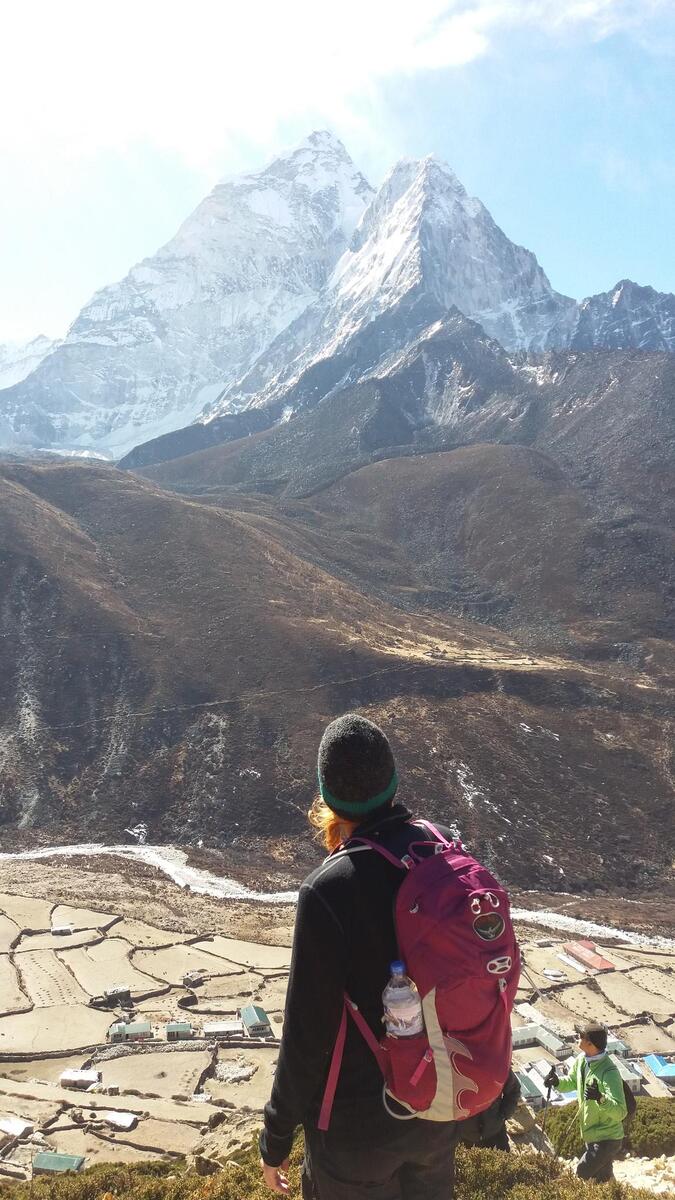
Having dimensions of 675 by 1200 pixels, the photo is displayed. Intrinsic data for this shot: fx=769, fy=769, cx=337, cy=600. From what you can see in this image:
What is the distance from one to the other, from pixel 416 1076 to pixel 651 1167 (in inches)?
442

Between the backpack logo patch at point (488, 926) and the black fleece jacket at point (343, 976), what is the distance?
1.39 feet

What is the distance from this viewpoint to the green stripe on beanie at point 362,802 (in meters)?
4.21

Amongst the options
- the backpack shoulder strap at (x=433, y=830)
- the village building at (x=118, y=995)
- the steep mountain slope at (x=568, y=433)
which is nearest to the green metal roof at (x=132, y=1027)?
the village building at (x=118, y=995)

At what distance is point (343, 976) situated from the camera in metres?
3.83

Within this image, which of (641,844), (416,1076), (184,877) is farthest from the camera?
(641,844)

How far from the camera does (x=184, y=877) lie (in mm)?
43531

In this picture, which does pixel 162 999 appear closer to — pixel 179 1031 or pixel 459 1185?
pixel 179 1031

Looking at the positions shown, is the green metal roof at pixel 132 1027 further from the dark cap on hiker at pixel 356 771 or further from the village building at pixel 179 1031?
the dark cap on hiker at pixel 356 771

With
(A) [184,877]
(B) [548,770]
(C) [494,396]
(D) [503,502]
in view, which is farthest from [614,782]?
(C) [494,396]

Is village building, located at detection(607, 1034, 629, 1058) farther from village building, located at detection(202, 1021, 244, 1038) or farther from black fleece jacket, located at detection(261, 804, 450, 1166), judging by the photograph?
black fleece jacket, located at detection(261, 804, 450, 1166)

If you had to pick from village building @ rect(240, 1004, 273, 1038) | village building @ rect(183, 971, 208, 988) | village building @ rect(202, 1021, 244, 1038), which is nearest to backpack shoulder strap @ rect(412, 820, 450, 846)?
village building @ rect(240, 1004, 273, 1038)

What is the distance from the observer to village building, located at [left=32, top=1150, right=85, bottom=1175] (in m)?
12.9

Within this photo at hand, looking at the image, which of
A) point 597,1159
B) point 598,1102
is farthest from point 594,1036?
point 597,1159

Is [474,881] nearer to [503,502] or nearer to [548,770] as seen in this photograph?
[548,770]
